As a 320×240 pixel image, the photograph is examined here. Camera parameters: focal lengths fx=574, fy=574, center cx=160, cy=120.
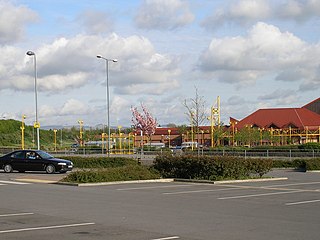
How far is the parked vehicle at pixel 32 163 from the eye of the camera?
32.4 meters

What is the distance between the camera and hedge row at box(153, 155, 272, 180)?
2591cm

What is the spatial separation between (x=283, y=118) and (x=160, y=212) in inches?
3379

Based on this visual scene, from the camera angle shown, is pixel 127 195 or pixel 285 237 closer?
pixel 285 237

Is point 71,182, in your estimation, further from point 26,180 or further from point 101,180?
point 26,180

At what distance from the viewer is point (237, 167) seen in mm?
26312

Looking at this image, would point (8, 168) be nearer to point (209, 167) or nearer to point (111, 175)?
point (111, 175)

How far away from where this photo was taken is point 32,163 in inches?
1288

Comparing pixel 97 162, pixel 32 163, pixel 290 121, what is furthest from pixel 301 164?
pixel 290 121

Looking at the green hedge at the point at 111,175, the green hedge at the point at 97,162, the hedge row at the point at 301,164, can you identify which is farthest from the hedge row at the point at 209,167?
the hedge row at the point at 301,164

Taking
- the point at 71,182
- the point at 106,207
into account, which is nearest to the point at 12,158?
the point at 71,182

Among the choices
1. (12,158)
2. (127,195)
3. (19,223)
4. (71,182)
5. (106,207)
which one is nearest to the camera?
(19,223)

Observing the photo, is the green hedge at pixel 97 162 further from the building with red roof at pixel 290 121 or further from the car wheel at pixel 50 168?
the building with red roof at pixel 290 121

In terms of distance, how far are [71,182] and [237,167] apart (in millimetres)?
7592

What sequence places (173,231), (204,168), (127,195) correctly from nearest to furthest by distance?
(173,231)
(127,195)
(204,168)
